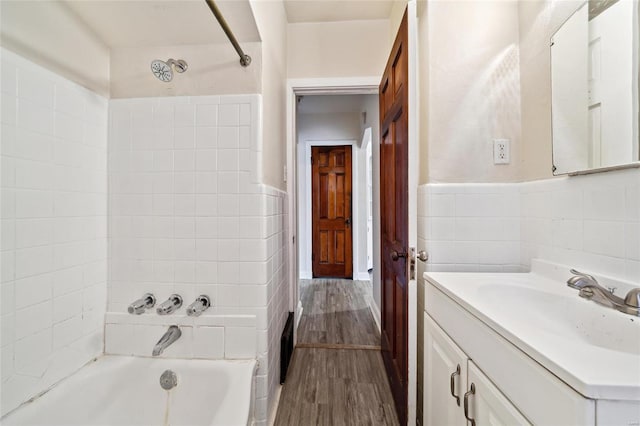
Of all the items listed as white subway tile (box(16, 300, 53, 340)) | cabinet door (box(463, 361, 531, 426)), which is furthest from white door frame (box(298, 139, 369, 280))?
cabinet door (box(463, 361, 531, 426))

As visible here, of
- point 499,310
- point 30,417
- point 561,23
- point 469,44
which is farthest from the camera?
point 469,44

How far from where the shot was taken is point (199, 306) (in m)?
1.10

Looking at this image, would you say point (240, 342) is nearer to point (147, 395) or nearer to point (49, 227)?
point (147, 395)

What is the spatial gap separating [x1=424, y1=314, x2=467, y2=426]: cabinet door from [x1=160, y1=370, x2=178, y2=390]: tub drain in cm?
107

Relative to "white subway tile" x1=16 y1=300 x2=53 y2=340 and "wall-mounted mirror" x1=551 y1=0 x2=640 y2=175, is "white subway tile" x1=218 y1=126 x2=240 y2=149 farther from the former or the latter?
"wall-mounted mirror" x1=551 y1=0 x2=640 y2=175

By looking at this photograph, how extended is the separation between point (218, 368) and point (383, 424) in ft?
3.01

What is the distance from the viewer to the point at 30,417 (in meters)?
0.83

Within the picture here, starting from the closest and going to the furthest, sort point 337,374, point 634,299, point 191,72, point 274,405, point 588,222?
point 634,299 < point 588,222 < point 191,72 < point 274,405 < point 337,374

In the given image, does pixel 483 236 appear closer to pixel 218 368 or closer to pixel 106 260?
pixel 218 368

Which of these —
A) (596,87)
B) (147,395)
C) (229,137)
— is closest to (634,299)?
(596,87)

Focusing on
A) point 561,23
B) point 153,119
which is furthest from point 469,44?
point 153,119

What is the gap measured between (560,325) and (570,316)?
44 millimetres

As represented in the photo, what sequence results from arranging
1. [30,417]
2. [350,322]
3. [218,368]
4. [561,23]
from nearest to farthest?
[30,417]
[561,23]
[218,368]
[350,322]

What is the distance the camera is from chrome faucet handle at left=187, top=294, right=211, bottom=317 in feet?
3.56
